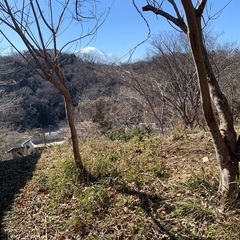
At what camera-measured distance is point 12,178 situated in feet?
13.5

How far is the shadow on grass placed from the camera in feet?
10.6

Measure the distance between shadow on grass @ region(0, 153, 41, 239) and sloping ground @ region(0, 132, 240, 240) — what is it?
0.09 metres

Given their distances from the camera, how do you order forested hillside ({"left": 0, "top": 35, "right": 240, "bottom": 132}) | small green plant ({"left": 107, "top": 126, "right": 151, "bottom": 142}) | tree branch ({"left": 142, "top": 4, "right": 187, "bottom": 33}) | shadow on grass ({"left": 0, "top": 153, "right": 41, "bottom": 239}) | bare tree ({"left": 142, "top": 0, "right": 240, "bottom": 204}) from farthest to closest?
forested hillside ({"left": 0, "top": 35, "right": 240, "bottom": 132})
small green plant ({"left": 107, "top": 126, "right": 151, "bottom": 142})
shadow on grass ({"left": 0, "top": 153, "right": 41, "bottom": 239})
tree branch ({"left": 142, "top": 4, "right": 187, "bottom": 33})
bare tree ({"left": 142, "top": 0, "right": 240, "bottom": 204})

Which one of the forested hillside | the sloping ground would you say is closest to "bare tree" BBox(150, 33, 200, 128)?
the forested hillside

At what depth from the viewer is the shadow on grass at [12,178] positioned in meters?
3.22

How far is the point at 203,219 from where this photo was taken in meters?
2.07

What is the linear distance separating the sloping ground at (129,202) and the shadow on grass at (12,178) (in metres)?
0.09

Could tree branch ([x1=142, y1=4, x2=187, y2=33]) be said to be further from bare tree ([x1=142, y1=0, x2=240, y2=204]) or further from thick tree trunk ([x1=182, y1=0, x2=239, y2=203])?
thick tree trunk ([x1=182, y1=0, x2=239, y2=203])

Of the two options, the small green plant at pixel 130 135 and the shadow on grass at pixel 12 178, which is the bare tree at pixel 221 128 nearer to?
the shadow on grass at pixel 12 178

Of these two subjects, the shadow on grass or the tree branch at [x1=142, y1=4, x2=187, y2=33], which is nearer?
the tree branch at [x1=142, y1=4, x2=187, y2=33]

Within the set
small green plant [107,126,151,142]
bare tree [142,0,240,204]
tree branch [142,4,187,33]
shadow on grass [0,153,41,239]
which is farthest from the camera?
small green plant [107,126,151,142]

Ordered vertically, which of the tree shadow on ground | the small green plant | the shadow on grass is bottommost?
the tree shadow on ground

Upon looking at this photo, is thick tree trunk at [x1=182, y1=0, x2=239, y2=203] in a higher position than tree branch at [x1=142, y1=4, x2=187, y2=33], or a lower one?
lower

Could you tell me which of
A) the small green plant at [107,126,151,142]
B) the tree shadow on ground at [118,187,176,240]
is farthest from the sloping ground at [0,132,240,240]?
the small green plant at [107,126,151,142]
